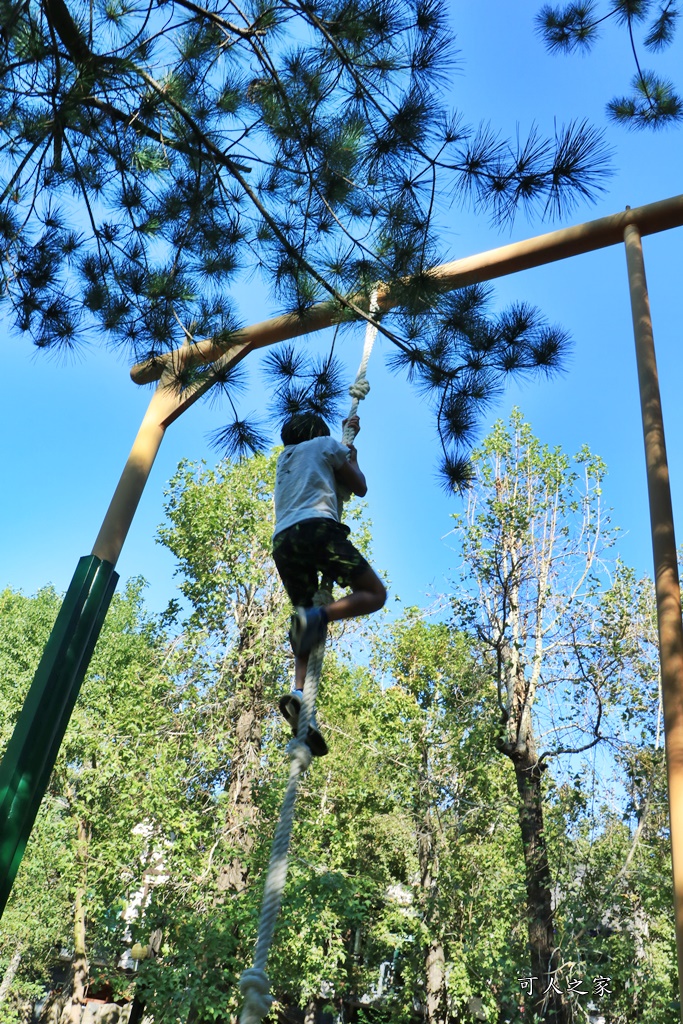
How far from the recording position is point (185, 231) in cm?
374

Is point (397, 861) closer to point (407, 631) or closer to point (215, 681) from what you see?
point (407, 631)

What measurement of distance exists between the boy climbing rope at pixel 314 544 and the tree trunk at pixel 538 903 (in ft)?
21.5

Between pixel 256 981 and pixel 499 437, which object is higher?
pixel 499 437

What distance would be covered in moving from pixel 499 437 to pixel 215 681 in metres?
4.67

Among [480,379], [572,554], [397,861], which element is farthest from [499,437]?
[397,861]

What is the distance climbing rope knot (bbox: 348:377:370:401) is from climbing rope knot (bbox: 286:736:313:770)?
54.4 inches

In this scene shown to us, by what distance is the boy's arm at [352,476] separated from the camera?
2.65m

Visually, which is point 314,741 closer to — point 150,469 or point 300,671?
point 300,671

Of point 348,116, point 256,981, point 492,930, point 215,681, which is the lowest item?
point 256,981

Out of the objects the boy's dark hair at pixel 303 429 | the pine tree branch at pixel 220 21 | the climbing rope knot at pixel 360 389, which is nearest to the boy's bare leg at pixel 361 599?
the boy's dark hair at pixel 303 429

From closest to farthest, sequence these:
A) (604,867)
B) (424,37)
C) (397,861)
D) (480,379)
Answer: (424,37) < (480,379) < (604,867) < (397,861)

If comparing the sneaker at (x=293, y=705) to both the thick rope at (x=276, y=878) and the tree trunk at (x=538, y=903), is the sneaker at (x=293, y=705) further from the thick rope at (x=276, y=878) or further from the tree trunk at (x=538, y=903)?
the tree trunk at (x=538, y=903)

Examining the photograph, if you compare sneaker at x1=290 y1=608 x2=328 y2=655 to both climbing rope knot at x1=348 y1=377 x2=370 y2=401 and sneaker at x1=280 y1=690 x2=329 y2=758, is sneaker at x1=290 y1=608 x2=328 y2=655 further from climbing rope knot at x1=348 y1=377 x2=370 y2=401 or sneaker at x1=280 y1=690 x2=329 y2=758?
climbing rope knot at x1=348 y1=377 x2=370 y2=401

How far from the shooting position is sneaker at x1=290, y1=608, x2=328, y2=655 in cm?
226
